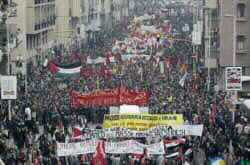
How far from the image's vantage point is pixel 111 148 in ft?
73.9

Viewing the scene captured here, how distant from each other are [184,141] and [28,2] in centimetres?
4043

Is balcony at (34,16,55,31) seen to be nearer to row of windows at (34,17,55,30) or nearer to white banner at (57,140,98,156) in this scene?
row of windows at (34,17,55,30)

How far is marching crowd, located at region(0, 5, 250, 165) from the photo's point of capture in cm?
2309

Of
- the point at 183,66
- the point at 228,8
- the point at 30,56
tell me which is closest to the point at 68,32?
the point at 30,56

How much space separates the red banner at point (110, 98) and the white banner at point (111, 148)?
964cm

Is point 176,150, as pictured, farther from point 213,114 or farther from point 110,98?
point 110,98

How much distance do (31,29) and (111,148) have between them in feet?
137

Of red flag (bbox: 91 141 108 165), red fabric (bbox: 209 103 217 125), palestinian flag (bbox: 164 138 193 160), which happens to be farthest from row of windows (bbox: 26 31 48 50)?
red flag (bbox: 91 141 108 165)

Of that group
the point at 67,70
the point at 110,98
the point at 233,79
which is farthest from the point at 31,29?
the point at 233,79

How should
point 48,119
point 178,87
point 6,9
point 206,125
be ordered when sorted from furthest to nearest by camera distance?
point 6,9 < point 178,87 < point 48,119 < point 206,125

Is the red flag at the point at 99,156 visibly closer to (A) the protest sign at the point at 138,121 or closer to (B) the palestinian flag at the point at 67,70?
(A) the protest sign at the point at 138,121

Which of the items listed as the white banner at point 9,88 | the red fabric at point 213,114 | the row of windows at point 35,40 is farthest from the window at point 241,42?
the row of windows at point 35,40

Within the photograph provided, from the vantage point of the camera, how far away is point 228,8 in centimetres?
4766

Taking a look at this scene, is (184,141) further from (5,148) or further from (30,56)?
(30,56)
